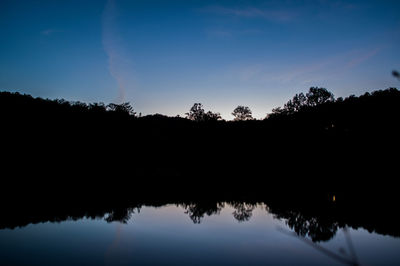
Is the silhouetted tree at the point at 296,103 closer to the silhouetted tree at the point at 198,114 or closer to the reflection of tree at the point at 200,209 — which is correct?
the silhouetted tree at the point at 198,114

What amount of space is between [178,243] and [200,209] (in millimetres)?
4897

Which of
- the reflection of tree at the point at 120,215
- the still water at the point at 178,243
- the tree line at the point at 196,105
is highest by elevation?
the tree line at the point at 196,105

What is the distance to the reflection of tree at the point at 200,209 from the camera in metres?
12.2

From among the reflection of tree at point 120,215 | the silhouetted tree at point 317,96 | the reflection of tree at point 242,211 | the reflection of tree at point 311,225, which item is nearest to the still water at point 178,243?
the reflection of tree at point 120,215

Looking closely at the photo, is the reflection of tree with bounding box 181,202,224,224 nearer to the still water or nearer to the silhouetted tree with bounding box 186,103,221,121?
the still water

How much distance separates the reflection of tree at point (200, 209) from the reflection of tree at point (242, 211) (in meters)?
0.99

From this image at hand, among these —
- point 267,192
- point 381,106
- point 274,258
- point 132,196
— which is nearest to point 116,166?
point 132,196

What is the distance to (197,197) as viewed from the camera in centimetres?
1645

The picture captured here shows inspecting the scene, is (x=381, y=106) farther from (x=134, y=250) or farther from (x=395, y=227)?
(x=134, y=250)

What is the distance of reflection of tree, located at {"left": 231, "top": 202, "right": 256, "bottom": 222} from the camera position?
1211 centimetres

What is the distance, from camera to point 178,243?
28.6 ft

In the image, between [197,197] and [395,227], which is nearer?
[395,227]

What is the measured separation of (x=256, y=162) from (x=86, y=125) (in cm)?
3193

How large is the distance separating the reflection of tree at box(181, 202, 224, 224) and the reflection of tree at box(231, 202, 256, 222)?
39.2 inches
